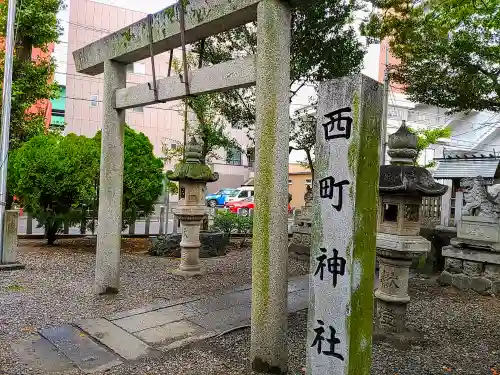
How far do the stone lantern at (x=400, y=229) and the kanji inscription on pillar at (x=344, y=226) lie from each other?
2.42 meters

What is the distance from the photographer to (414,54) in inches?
444

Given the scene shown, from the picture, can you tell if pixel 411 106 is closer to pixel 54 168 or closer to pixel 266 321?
pixel 54 168

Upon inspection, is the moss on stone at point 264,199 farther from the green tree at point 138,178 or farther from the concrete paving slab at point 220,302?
the green tree at point 138,178

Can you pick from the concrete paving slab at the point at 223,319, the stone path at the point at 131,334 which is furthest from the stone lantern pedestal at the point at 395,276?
the concrete paving slab at the point at 223,319

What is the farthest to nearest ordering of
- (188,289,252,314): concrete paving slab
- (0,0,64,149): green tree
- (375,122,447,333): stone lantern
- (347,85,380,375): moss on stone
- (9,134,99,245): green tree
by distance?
(0,0,64,149): green tree, (9,134,99,245): green tree, (188,289,252,314): concrete paving slab, (375,122,447,333): stone lantern, (347,85,380,375): moss on stone

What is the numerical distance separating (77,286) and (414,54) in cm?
999

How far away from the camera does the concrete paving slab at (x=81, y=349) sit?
165 inches

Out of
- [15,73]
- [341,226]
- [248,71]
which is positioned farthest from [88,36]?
[341,226]

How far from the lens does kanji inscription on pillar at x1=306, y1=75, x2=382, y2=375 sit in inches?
121

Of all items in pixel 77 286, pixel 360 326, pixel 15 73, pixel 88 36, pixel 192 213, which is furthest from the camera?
pixel 88 36

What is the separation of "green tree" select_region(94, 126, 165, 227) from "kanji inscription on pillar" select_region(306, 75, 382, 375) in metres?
8.28

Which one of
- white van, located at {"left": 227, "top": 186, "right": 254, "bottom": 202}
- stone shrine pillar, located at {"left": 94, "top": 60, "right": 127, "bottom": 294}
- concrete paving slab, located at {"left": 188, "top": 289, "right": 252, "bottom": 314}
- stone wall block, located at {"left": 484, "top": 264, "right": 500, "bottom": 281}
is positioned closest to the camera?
concrete paving slab, located at {"left": 188, "top": 289, "right": 252, "bottom": 314}

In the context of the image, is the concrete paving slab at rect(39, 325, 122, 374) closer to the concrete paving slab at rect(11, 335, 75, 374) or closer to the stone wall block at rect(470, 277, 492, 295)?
the concrete paving slab at rect(11, 335, 75, 374)

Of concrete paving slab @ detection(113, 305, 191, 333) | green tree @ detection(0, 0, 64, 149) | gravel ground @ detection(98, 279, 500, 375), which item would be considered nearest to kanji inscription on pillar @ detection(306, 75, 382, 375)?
gravel ground @ detection(98, 279, 500, 375)
